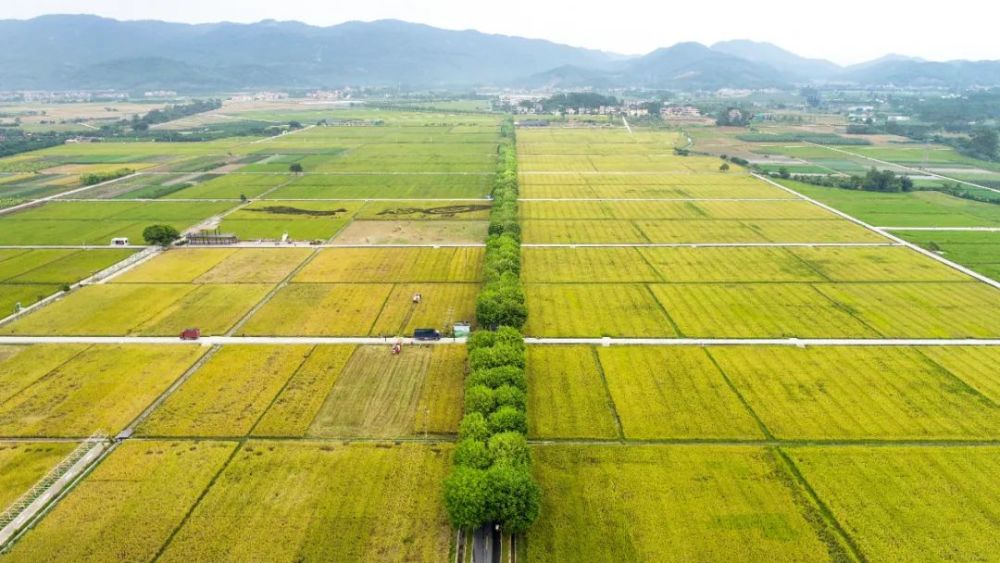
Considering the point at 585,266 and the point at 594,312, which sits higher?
the point at 585,266

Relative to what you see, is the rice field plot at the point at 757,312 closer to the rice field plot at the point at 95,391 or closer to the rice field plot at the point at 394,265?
the rice field plot at the point at 394,265

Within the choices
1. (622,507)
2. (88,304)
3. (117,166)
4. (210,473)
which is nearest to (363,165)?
(117,166)

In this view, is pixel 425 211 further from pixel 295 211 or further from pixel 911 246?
pixel 911 246

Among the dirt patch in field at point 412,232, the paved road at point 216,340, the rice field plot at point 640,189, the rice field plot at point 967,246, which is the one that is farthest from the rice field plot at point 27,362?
the rice field plot at point 967,246

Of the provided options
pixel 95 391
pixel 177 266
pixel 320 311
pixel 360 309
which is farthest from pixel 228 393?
pixel 177 266

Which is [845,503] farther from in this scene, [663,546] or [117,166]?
[117,166]

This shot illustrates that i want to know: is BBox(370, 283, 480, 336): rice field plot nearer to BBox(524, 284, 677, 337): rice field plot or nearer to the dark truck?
the dark truck

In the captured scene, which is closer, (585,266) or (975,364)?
(975,364)
